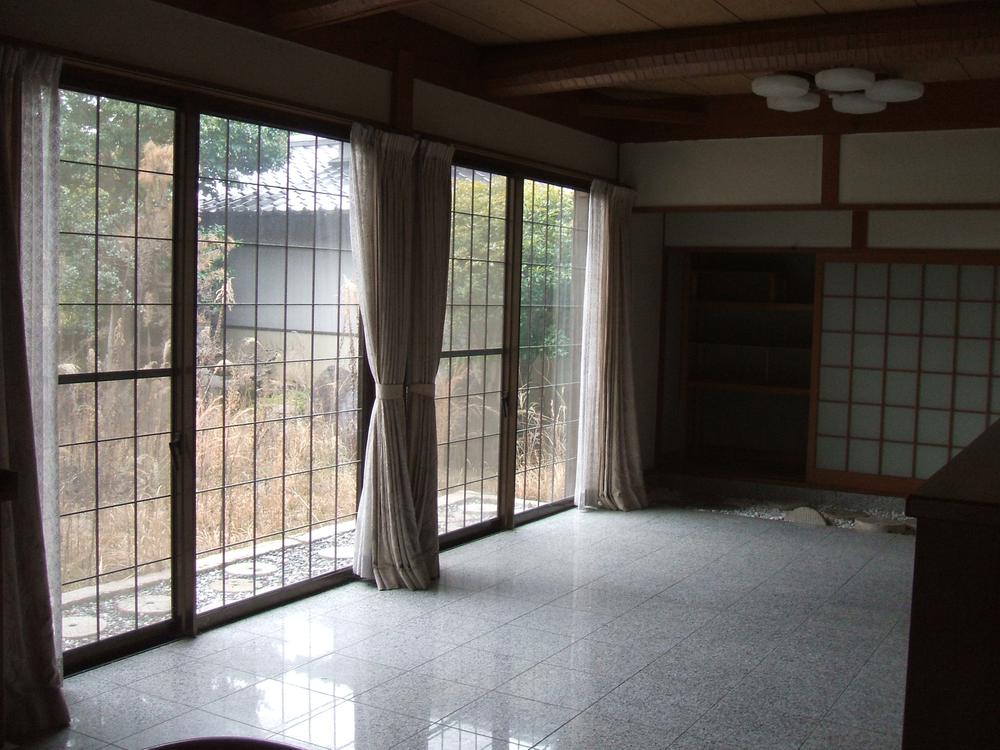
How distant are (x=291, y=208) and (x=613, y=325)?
3053mm

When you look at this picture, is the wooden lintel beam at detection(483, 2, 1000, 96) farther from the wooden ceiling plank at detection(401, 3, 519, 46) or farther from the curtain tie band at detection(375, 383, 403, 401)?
the curtain tie band at detection(375, 383, 403, 401)

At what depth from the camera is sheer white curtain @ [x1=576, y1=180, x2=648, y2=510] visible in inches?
267

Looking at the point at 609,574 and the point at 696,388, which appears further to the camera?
the point at 696,388

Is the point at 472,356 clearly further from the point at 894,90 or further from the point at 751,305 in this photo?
the point at 751,305

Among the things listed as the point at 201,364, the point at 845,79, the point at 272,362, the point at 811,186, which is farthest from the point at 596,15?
the point at 811,186

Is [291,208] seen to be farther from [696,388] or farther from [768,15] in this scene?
[696,388]

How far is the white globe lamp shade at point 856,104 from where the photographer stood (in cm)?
530

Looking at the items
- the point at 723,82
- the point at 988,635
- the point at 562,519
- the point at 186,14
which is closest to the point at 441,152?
the point at 186,14

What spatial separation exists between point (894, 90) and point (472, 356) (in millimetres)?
2662

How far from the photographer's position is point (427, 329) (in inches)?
197

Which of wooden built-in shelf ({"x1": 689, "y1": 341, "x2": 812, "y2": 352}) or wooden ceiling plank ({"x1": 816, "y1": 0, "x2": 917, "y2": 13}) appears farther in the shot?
wooden built-in shelf ({"x1": 689, "y1": 341, "x2": 812, "y2": 352})

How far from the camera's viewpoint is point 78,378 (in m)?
3.52

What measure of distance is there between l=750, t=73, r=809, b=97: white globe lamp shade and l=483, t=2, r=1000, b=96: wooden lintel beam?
0.28 metres

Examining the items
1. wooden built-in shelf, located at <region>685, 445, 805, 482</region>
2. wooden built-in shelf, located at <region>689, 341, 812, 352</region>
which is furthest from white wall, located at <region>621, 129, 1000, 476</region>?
wooden built-in shelf, located at <region>689, 341, 812, 352</region>
